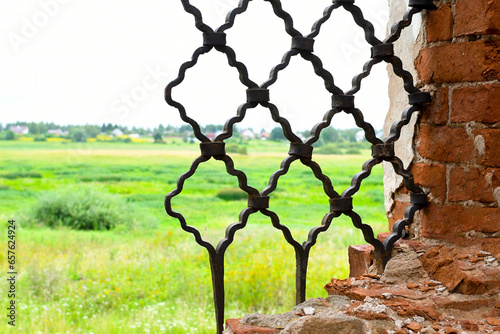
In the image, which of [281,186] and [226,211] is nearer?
[226,211]

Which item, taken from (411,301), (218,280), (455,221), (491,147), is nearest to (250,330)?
(218,280)

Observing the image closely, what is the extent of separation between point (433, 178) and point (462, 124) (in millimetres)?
189

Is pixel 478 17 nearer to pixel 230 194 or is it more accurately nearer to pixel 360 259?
pixel 360 259

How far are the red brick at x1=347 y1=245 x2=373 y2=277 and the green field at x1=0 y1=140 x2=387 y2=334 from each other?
6.33 feet

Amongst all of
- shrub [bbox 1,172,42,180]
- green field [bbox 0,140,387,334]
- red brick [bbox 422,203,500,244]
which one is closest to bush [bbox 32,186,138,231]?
green field [bbox 0,140,387,334]

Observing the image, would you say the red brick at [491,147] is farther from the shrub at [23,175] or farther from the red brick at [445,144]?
the shrub at [23,175]

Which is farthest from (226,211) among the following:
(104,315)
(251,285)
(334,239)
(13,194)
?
(13,194)

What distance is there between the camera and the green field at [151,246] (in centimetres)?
363

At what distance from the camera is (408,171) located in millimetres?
1441

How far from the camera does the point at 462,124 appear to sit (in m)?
1.37

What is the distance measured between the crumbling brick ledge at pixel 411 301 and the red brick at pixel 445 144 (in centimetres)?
28

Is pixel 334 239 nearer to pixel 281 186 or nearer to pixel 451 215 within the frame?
pixel 281 186

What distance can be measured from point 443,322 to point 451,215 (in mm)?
354

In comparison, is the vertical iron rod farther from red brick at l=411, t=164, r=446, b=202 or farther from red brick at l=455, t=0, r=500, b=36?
red brick at l=455, t=0, r=500, b=36
